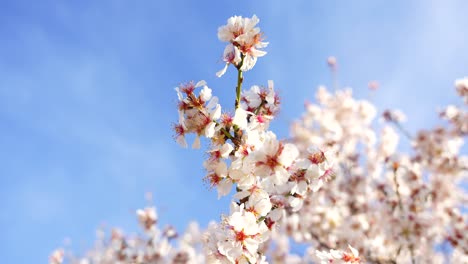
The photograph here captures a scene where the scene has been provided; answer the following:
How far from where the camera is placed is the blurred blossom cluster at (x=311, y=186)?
2219 millimetres

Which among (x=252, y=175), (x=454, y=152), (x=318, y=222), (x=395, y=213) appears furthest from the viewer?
(x=318, y=222)

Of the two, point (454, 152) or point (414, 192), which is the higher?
point (454, 152)

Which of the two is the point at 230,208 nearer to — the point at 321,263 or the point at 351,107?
the point at 321,263

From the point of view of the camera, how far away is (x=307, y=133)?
12977 mm

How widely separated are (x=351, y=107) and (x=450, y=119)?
17.7ft

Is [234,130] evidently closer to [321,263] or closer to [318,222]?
[321,263]

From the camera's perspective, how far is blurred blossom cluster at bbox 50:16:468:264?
2.22m

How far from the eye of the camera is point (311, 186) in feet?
7.68

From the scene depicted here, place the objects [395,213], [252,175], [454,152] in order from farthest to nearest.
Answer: [454,152], [395,213], [252,175]

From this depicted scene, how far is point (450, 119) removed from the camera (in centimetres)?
→ 714

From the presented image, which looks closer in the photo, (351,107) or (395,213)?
(395,213)

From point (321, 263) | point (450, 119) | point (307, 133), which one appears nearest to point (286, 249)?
point (307, 133)

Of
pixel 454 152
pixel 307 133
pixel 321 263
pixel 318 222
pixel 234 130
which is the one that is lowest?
pixel 321 263

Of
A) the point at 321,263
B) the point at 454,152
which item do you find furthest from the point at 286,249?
the point at 321,263
